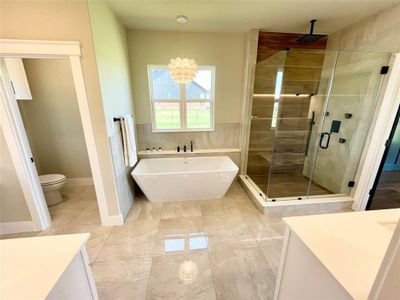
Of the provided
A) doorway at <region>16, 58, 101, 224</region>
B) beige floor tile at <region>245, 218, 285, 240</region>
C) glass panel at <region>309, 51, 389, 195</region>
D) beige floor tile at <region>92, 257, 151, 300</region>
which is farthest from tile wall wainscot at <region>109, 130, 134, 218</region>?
glass panel at <region>309, 51, 389, 195</region>

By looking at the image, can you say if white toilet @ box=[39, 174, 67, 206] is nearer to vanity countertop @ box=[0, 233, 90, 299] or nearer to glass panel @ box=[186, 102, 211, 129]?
vanity countertop @ box=[0, 233, 90, 299]

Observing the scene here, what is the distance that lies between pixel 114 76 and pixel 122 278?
2295 millimetres

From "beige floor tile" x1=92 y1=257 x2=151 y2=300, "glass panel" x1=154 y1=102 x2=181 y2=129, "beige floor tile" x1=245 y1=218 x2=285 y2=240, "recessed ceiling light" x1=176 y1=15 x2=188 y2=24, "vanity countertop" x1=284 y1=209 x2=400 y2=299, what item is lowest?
"beige floor tile" x1=92 y1=257 x2=151 y2=300

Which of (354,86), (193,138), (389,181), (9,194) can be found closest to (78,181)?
(9,194)

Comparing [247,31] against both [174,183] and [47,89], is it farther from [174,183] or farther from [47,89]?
[47,89]

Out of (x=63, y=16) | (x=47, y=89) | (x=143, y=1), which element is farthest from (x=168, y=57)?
(x=47, y=89)

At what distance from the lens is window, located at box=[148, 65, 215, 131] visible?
3.23 m

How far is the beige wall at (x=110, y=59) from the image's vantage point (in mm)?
1827

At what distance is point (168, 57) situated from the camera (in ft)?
10.1

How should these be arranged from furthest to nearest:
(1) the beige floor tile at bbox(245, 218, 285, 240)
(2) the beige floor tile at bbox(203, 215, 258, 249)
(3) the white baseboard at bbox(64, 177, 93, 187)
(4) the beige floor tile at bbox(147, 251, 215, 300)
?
(3) the white baseboard at bbox(64, 177, 93, 187), (1) the beige floor tile at bbox(245, 218, 285, 240), (2) the beige floor tile at bbox(203, 215, 258, 249), (4) the beige floor tile at bbox(147, 251, 215, 300)

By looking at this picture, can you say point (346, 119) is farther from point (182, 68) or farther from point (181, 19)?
point (181, 19)

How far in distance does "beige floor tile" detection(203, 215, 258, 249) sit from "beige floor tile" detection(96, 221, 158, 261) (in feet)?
2.24

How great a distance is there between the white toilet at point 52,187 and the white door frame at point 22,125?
0.53 meters

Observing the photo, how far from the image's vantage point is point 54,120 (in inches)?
121
